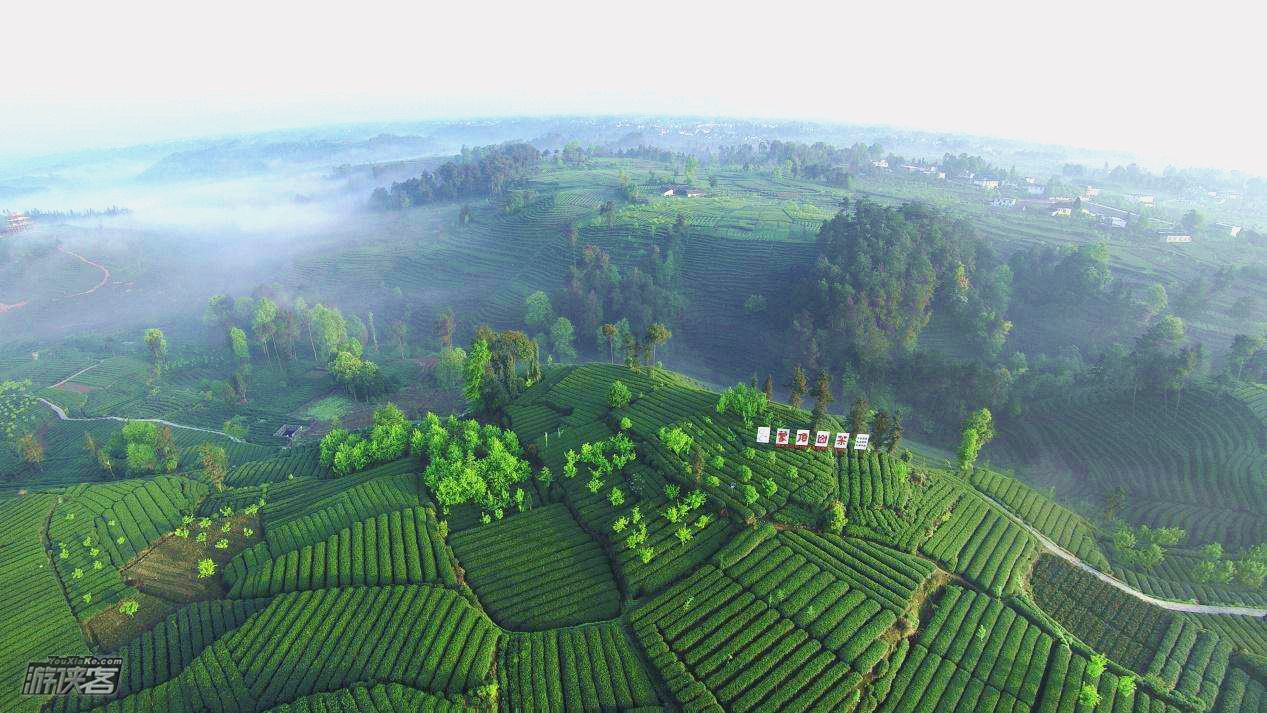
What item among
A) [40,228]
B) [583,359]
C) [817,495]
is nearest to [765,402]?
[817,495]

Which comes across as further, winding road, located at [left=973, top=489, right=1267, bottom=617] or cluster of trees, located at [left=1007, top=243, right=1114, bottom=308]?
cluster of trees, located at [left=1007, top=243, right=1114, bottom=308]

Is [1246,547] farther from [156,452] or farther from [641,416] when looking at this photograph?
[156,452]

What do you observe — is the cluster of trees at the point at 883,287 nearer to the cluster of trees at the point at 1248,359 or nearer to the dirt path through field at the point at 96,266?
the cluster of trees at the point at 1248,359

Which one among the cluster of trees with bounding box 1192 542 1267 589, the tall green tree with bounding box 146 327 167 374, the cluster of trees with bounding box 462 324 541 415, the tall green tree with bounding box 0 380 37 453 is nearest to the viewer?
the cluster of trees with bounding box 1192 542 1267 589

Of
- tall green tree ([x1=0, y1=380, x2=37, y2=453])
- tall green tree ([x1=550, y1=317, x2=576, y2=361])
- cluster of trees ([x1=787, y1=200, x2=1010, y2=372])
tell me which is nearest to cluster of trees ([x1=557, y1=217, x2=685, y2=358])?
tall green tree ([x1=550, y1=317, x2=576, y2=361])

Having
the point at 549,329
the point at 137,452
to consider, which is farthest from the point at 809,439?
the point at 137,452

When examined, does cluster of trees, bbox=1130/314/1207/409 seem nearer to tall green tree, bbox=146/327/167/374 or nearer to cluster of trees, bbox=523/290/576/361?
cluster of trees, bbox=523/290/576/361

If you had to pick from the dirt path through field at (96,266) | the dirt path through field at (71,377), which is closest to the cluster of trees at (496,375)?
the dirt path through field at (71,377)
